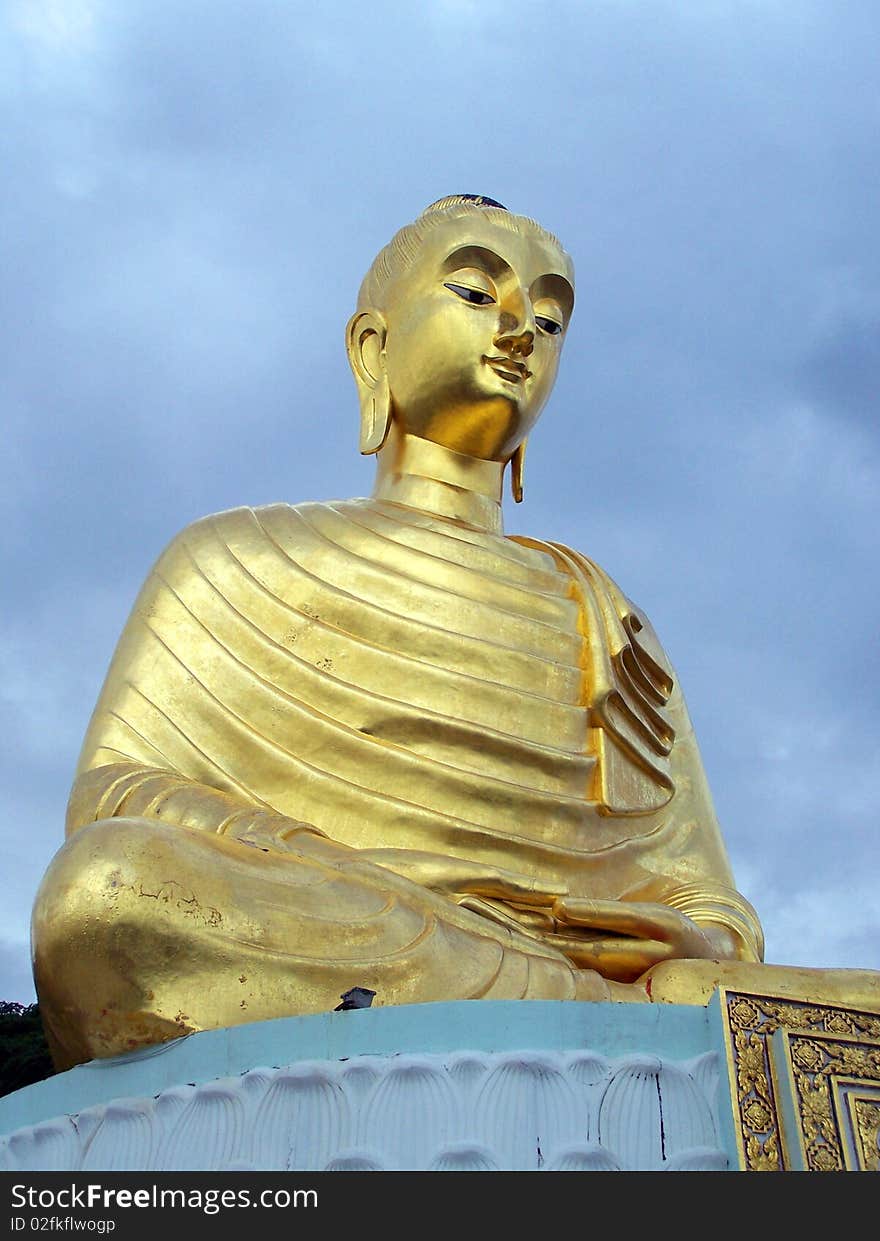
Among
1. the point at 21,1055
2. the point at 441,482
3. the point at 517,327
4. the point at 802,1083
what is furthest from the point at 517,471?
the point at 21,1055

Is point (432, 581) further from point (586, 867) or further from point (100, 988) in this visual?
point (100, 988)

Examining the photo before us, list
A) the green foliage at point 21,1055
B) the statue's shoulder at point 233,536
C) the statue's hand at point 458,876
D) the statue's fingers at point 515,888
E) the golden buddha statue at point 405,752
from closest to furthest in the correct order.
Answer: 1. the golden buddha statue at point 405,752
2. the statue's hand at point 458,876
3. the statue's fingers at point 515,888
4. the statue's shoulder at point 233,536
5. the green foliage at point 21,1055

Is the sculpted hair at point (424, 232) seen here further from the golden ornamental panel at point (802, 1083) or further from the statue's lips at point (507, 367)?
the golden ornamental panel at point (802, 1083)

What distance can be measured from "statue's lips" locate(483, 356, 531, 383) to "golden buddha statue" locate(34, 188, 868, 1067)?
1 cm

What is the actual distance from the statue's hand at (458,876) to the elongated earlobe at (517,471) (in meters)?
2.18

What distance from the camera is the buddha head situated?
5.89 metres

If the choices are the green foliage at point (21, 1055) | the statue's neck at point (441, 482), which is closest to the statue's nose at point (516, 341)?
the statue's neck at point (441, 482)

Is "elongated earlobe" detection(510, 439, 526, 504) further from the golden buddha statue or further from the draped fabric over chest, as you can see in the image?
the draped fabric over chest

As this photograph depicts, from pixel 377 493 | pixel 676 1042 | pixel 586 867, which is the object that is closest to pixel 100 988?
pixel 676 1042

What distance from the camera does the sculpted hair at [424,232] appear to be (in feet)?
20.2

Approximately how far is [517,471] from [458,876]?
2372 mm

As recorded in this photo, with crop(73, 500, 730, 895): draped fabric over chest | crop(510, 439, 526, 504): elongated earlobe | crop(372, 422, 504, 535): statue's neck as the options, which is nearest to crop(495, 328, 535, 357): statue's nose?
A: crop(372, 422, 504, 535): statue's neck

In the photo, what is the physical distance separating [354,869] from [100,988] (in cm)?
72

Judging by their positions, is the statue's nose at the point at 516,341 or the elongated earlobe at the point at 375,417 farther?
the elongated earlobe at the point at 375,417
